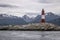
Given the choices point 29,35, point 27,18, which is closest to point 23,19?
point 27,18

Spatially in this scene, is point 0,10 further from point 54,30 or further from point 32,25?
point 54,30

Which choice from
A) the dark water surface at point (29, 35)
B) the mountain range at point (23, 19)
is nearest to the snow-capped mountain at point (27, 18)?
the mountain range at point (23, 19)

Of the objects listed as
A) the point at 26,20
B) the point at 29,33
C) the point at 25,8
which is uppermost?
the point at 25,8

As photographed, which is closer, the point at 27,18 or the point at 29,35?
the point at 29,35

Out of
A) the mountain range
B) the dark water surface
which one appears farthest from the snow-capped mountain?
the dark water surface

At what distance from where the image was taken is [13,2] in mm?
4469

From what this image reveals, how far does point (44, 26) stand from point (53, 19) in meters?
0.28

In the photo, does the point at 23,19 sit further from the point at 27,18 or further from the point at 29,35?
the point at 29,35

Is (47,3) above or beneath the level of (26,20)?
above

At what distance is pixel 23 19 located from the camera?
449 centimetres

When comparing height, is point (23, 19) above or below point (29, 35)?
above

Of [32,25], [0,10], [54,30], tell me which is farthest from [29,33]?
[0,10]

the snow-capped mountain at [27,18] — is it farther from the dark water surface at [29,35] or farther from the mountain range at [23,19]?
the dark water surface at [29,35]

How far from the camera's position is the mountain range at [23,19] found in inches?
174
